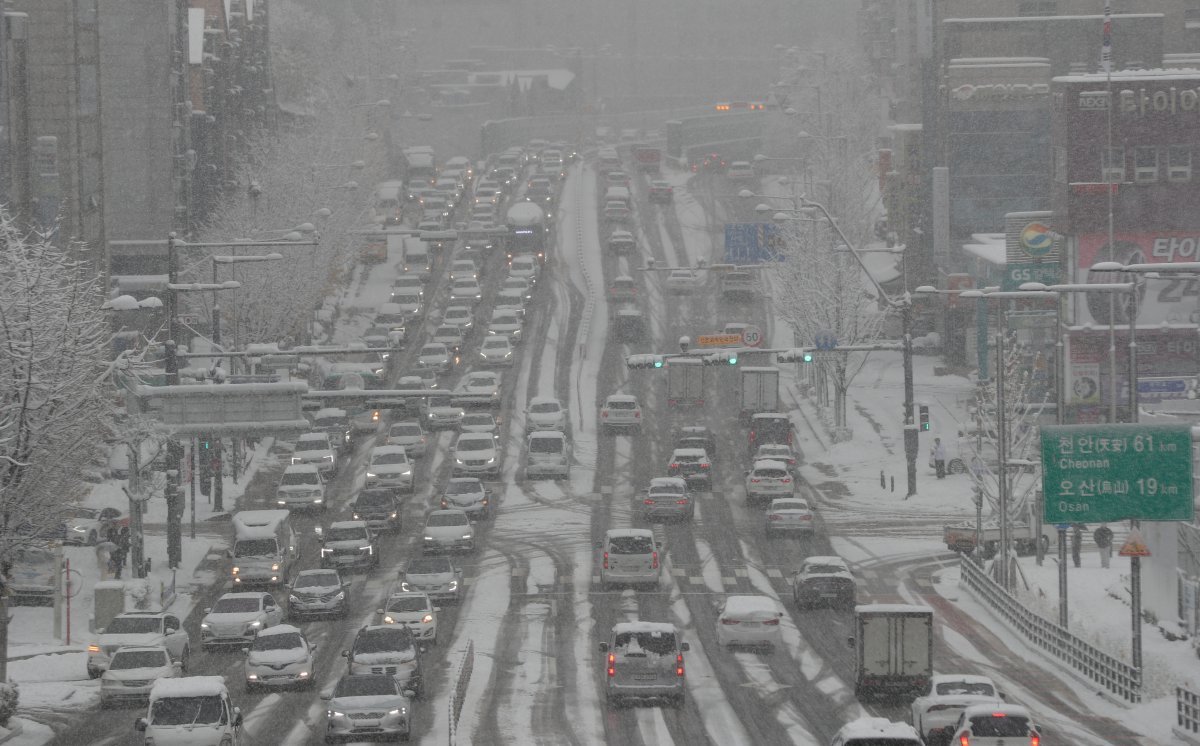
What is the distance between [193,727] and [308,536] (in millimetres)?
26269

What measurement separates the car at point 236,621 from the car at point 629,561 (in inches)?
368

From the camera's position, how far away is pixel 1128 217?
200 feet

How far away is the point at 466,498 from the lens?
186ft

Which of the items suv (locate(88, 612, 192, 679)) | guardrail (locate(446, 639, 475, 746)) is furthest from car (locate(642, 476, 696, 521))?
suv (locate(88, 612, 192, 679))

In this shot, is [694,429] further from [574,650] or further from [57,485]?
[57,485]

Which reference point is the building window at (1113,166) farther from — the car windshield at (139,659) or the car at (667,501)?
→ the car windshield at (139,659)

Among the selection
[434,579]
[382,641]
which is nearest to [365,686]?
[382,641]

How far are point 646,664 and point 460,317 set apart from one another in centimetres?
5587

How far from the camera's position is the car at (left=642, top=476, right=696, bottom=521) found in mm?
55781

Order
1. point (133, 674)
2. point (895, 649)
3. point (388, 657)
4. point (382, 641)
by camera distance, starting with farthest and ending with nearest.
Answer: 1. point (133, 674)
2. point (382, 641)
3. point (388, 657)
4. point (895, 649)

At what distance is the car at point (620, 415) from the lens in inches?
2795

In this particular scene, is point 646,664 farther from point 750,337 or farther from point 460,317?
point 460,317

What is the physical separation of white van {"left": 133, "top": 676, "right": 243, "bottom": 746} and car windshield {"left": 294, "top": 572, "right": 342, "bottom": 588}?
14.2m

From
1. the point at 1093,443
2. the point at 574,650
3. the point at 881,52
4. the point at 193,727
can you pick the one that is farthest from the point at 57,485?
the point at 881,52
